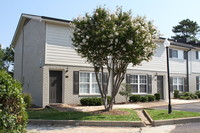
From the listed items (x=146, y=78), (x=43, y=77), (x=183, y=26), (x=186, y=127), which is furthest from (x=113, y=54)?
(x=183, y=26)

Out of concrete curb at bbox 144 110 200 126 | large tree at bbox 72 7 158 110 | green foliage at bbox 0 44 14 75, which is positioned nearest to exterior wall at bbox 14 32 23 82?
large tree at bbox 72 7 158 110

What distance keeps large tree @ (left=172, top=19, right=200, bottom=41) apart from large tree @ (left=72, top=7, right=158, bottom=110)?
5006 cm

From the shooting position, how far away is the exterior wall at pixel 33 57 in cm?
1576

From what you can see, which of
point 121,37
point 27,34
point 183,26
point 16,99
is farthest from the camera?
point 183,26

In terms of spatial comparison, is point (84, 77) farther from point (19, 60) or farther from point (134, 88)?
point (19, 60)

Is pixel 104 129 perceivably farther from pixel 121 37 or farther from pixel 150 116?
pixel 121 37

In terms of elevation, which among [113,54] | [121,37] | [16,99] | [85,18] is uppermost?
[85,18]

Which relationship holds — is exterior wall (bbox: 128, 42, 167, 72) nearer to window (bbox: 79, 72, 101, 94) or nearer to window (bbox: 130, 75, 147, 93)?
window (bbox: 130, 75, 147, 93)

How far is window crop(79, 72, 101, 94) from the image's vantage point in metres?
16.6

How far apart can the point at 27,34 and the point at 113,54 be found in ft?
34.5

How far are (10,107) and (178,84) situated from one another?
22194mm

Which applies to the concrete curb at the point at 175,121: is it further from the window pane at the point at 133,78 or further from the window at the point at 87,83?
the window pane at the point at 133,78

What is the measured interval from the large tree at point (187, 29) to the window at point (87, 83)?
151 ft

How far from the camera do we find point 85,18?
11430 millimetres
